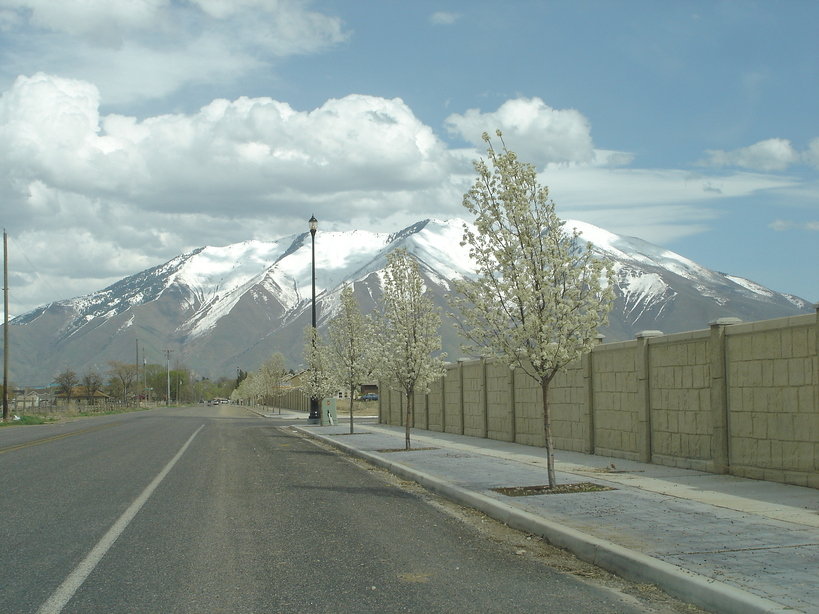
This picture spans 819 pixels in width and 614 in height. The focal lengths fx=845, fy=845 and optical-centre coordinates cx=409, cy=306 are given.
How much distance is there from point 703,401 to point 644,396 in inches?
70.9

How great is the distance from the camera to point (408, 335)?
71.2ft

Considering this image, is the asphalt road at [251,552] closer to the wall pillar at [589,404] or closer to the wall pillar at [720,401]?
the wall pillar at [720,401]

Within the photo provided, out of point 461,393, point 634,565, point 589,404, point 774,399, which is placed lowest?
point 634,565

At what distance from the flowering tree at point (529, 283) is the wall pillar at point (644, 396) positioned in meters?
4.25

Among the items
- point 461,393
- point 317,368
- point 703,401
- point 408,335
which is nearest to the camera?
point 703,401

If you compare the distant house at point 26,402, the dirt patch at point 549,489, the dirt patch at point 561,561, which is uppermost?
the dirt patch at point 549,489

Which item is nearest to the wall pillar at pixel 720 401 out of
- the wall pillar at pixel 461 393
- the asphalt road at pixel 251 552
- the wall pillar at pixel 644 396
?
the wall pillar at pixel 644 396

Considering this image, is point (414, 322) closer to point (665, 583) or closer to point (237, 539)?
point (237, 539)

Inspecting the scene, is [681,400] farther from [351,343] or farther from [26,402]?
[26,402]

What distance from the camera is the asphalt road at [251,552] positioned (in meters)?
6.65

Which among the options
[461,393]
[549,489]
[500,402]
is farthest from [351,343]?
[549,489]

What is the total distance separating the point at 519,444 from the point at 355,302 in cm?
1060

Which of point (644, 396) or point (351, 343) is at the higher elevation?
point (351, 343)

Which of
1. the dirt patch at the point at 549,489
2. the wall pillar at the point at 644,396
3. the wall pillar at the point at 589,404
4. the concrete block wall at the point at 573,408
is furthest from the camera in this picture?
the concrete block wall at the point at 573,408
